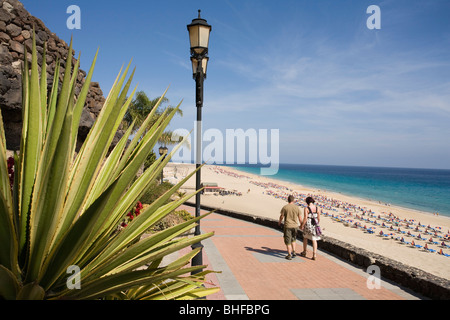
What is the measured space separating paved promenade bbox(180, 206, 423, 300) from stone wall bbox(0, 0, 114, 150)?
4.39 metres

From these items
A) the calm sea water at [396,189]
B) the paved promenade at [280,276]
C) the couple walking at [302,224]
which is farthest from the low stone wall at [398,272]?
the calm sea water at [396,189]

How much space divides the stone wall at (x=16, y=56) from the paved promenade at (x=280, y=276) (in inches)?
173

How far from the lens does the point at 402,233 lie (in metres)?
19.6

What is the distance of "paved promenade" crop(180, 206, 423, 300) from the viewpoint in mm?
5098

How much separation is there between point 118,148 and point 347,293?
5226 mm

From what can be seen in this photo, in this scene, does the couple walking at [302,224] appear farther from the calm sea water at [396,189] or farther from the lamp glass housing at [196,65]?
the calm sea water at [396,189]

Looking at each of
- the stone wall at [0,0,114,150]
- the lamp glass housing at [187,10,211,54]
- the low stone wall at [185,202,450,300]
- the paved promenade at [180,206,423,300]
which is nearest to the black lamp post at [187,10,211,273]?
the lamp glass housing at [187,10,211,54]

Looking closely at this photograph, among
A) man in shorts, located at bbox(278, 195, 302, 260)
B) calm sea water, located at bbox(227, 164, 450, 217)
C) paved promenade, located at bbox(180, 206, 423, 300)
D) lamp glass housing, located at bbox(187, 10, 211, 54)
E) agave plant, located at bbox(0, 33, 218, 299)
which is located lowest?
calm sea water, located at bbox(227, 164, 450, 217)

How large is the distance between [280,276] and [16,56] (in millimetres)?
7827

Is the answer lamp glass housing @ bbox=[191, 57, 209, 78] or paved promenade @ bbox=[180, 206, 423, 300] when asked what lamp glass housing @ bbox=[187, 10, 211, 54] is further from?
paved promenade @ bbox=[180, 206, 423, 300]

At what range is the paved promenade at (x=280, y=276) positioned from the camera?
510cm


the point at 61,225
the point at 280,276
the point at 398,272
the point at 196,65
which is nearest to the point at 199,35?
the point at 196,65

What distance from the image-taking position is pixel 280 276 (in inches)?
237

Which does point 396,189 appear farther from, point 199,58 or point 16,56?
point 16,56
